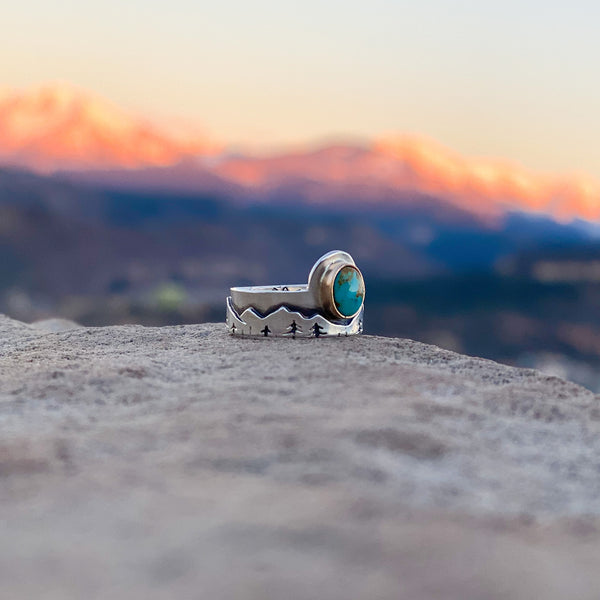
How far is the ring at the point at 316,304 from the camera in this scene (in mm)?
6926

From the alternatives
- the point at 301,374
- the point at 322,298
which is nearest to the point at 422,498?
the point at 301,374

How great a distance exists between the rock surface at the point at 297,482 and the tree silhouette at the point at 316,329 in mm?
1072

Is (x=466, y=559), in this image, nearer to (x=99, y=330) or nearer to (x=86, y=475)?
(x=86, y=475)

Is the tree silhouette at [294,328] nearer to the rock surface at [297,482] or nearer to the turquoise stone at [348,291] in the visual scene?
the turquoise stone at [348,291]

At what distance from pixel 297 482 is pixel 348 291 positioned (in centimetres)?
368

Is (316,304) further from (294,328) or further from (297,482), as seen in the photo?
(297,482)

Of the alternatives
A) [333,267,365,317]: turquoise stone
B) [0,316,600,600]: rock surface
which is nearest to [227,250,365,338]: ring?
[333,267,365,317]: turquoise stone

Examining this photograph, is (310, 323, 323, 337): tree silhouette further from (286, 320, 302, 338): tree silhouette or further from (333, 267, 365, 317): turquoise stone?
(333, 267, 365, 317): turquoise stone

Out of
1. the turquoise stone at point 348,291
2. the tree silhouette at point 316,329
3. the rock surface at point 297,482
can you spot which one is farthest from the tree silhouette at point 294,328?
the rock surface at point 297,482

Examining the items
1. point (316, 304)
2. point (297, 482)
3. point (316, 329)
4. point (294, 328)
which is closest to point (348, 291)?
point (316, 304)

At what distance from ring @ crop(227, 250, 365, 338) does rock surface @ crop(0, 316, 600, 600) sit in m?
1.06

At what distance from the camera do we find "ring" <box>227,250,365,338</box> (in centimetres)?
693

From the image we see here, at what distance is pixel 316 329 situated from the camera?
7.00 meters

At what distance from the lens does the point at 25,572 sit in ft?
9.36
